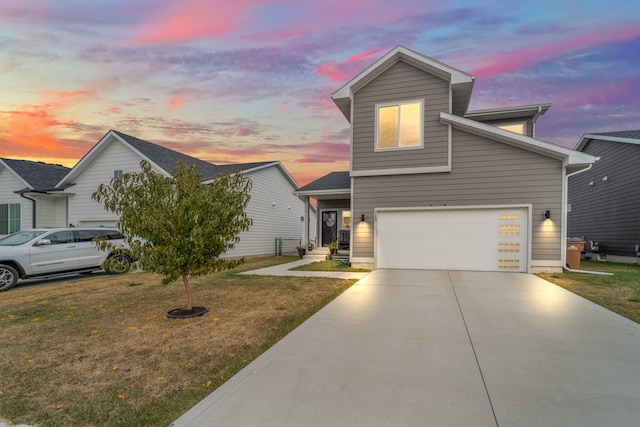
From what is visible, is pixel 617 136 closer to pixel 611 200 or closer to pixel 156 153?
pixel 611 200

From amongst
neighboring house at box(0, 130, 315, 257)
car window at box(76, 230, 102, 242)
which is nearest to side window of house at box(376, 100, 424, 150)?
neighboring house at box(0, 130, 315, 257)

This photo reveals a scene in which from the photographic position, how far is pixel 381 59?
411 inches

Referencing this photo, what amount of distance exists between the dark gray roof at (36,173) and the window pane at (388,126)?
16186 millimetres

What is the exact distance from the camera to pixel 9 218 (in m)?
16.3

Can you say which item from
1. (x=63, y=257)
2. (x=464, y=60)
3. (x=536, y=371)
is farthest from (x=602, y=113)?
(x=63, y=257)

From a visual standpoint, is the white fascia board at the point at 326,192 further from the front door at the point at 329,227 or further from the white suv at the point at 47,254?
the white suv at the point at 47,254

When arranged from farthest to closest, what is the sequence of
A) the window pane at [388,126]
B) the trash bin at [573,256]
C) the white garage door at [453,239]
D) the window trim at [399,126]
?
the trash bin at [573,256], the window pane at [388,126], the window trim at [399,126], the white garage door at [453,239]

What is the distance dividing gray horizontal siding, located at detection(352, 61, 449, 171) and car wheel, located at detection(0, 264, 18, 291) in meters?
10.6

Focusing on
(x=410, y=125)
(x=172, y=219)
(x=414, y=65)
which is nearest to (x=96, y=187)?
(x=172, y=219)

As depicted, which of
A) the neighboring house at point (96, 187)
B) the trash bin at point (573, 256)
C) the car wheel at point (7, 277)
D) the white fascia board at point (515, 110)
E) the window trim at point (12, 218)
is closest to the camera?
the car wheel at point (7, 277)

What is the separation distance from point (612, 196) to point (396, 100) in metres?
12.5

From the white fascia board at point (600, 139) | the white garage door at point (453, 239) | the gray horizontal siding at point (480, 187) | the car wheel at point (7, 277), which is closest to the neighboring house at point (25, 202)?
the car wheel at point (7, 277)

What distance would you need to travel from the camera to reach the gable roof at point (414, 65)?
9.87m

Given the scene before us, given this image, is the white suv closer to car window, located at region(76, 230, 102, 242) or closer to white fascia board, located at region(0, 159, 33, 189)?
car window, located at region(76, 230, 102, 242)
